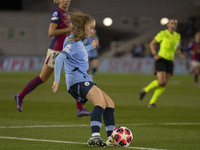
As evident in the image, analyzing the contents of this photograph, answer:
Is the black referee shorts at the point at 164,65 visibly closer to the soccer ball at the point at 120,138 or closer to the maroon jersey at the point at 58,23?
the maroon jersey at the point at 58,23

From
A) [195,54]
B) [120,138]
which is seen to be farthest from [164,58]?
[195,54]

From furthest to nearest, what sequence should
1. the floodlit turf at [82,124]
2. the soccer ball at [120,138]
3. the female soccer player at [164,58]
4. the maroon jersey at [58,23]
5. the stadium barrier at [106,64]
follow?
1. the stadium barrier at [106,64]
2. the female soccer player at [164,58]
3. the maroon jersey at [58,23]
4. the floodlit turf at [82,124]
5. the soccer ball at [120,138]

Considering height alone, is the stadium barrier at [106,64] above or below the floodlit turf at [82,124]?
below

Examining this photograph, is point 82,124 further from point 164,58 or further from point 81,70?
point 164,58

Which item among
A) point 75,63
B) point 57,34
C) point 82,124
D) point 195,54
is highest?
point 75,63

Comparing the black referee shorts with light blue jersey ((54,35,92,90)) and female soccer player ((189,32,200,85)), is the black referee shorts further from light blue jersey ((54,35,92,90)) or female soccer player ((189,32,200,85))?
female soccer player ((189,32,200,85))

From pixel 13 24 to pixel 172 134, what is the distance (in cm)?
3646

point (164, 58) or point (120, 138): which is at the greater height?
point (120, 138)

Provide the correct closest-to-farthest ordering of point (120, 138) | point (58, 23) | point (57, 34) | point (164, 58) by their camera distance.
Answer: point (120, 138) < point (57, 34) < point (58, 23) < point (164, 58)

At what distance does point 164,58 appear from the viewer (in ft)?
42.5

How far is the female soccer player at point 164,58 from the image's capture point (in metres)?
12.8

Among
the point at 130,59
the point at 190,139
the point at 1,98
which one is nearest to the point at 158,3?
the point at 130,59

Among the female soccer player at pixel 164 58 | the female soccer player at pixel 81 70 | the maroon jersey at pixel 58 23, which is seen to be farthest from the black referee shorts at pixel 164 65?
the female soccer player at pixel 81 70

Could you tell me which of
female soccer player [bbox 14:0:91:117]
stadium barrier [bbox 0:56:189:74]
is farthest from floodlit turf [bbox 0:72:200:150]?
stadium barrier [bbox 0:56:189:74]
